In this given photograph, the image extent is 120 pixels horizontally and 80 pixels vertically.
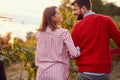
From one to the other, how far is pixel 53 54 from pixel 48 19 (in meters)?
0.39

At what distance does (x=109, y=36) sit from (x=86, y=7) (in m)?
0.40

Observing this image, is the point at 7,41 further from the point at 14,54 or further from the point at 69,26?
the point at 69,26

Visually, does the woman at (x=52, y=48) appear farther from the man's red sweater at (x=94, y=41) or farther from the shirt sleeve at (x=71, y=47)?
Answer: the man's red sweater at (x=94, y=41)

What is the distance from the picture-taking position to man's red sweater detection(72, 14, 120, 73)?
15.0ft

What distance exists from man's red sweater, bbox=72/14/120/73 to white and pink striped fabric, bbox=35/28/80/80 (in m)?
0.14

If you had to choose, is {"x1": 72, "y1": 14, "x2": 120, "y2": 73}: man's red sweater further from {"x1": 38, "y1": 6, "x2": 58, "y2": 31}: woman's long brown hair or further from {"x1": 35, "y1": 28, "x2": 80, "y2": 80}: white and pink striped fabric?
{"x1": 38, "y1": 6, "x2": 58, "y2": 31}: woman's long brown hair

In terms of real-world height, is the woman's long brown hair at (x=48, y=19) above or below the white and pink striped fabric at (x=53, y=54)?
above

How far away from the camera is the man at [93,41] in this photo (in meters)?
4.58

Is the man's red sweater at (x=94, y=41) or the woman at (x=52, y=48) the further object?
the woman at (x=52, y=48)

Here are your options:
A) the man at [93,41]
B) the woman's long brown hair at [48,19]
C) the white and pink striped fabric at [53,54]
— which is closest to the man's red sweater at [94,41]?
the man at [93,41]

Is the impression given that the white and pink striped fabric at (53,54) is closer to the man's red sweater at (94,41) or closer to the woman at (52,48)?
the woman at (52,48)

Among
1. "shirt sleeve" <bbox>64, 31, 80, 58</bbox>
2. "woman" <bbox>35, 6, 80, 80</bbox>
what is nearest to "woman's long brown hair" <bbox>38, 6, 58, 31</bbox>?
"woman" <bbox>35, 6, 80, 80</bbox>

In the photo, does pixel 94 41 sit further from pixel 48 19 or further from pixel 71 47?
pixel 48 19

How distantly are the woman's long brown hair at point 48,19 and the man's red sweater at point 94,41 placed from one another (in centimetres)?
25
